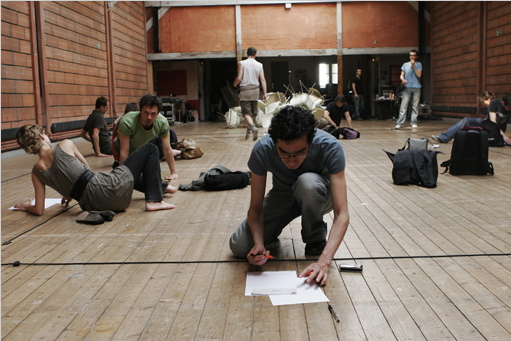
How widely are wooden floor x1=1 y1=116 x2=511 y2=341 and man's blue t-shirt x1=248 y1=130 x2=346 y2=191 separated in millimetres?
595

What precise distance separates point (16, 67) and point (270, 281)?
8.62 metres

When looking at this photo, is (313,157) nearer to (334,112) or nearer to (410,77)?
(334,112)

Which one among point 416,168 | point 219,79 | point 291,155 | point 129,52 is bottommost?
point 416,168

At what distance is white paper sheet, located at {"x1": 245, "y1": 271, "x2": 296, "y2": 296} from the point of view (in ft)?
9.71

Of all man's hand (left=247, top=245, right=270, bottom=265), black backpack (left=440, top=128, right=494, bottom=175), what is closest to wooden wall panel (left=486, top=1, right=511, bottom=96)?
black backpack (left=440, top=128, right=494, bottom=175)

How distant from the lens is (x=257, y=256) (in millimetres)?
3205

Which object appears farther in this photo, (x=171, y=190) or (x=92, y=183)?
(x=171, y=190)

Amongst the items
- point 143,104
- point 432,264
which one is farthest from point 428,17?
point 432,264

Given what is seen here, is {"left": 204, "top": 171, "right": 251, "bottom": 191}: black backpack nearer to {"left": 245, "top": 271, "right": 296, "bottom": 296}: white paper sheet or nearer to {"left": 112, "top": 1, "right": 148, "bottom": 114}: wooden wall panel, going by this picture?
{"left": 245, "top": 271, "right": 296, "bottom": 296}: white paper sheet

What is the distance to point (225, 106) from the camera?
23.1 metres

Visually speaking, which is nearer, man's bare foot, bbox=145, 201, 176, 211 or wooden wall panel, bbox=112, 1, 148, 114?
man's bare foot, bbox=145, 201, 176, 211

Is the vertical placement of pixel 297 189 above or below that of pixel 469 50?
below

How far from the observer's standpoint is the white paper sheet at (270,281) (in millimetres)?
2961

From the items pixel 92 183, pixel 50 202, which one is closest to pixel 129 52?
pixel 50 202
